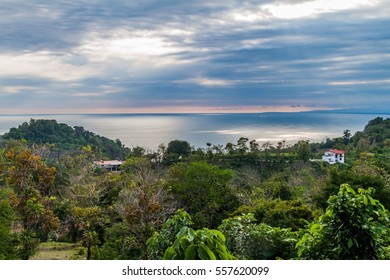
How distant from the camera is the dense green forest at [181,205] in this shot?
1.33 m

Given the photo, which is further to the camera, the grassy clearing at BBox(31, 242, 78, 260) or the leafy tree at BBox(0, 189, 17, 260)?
the grassy clearing at BBox(31, 242, 78, 260)

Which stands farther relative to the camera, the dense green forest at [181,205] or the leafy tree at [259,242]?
the leafy tree at [259,242]

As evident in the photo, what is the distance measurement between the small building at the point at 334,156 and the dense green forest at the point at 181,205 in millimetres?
233

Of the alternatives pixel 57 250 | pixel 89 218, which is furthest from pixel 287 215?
pixel 57 250

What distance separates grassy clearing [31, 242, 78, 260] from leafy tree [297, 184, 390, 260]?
4.92 m

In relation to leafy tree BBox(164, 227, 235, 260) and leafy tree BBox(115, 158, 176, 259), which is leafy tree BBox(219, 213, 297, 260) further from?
leafy tree BBox(115, 158, 176, 259)

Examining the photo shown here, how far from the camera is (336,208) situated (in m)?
1.32

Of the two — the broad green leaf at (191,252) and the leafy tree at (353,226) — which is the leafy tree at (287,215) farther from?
the broad green leaf at (191,252)

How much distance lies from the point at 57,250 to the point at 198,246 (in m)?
5.72

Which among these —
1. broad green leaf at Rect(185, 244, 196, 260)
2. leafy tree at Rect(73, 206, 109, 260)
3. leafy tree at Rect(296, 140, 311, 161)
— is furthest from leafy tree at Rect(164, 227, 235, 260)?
leafy tree at Rect(296, 140, 311, 161)

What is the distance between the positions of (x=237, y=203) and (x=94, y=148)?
177 inches

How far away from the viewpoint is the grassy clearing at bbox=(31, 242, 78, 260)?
18.6 ft

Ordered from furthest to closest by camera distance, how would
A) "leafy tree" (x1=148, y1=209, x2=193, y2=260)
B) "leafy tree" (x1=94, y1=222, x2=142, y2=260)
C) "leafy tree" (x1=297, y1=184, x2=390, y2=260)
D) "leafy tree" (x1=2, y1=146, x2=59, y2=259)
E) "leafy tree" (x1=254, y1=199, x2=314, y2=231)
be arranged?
"leafy tree" (x1=2, y1=146, x2=59, y2=259) → "leafy tree" (x1=94, y1=222, x2=142, y2=260) → "leafy tree" (x1=254, y1=199, x2=314, y2=231) → "leafy tree" (x1=148, y1=209, x2=193, y2=260) → "leafy tree" (x1=297, y1=184, x2=390, y2=260)

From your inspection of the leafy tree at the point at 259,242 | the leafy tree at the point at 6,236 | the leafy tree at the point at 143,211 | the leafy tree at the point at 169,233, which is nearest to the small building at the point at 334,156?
the leafy tree at the point at 143,211
